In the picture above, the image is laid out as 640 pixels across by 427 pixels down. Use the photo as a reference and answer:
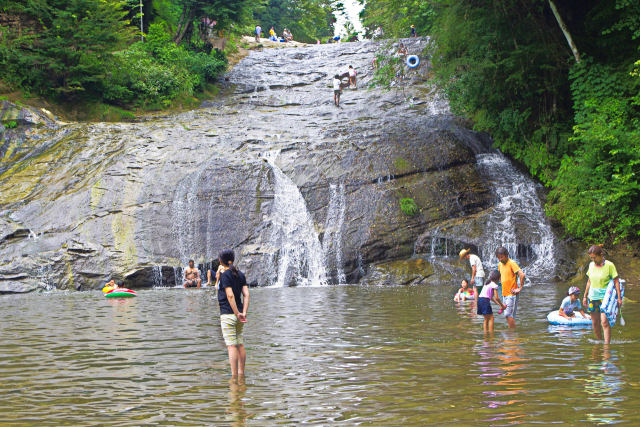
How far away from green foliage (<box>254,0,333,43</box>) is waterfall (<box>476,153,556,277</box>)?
46.8m

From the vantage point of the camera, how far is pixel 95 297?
19.1m

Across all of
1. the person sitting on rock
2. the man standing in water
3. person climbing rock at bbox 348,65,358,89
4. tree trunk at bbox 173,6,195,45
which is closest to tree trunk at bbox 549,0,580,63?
the man standing in water

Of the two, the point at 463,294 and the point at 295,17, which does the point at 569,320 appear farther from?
the point at 295,17

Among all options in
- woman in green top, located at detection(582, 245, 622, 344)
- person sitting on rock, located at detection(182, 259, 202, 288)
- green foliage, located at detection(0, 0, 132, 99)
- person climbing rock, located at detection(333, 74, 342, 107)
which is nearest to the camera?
woman in green top, located at detection(582, 245, 622, 344)

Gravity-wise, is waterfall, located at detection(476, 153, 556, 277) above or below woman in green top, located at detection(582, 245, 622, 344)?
above

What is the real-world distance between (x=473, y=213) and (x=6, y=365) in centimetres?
1817

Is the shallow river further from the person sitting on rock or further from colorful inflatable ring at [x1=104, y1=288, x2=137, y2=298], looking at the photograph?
the person sitting on rock

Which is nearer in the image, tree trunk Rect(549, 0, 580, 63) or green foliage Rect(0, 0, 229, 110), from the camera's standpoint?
tree trunk Rect(549, 0, 580, 63)

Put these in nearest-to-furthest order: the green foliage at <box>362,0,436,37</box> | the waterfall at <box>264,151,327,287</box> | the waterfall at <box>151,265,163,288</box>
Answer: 1. the waterfall at <box>151,265,163,288</box>
2. the waterfall at <box>264,151,327,287</box>
3. the green foliage at <box>362,0,436,37</box>

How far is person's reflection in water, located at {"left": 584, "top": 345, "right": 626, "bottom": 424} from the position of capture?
5688mm

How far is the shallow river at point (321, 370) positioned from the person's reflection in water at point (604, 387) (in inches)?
0.5

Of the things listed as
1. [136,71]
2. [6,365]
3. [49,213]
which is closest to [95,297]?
[49,213]

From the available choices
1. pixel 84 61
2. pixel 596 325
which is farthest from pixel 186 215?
pixel 596 325

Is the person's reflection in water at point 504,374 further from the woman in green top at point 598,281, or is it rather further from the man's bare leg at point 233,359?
the man's bare leg at point 233,359
